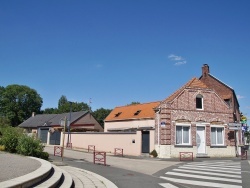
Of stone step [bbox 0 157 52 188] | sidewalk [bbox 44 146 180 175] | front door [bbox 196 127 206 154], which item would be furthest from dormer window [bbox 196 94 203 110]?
stone step [bbox 0 157 52 188]

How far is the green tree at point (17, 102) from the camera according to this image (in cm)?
7744

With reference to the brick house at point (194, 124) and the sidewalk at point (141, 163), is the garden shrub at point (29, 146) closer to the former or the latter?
the sidewalk at point (141, 163)

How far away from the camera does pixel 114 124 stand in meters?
37.4

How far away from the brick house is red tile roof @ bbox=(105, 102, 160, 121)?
581 cm

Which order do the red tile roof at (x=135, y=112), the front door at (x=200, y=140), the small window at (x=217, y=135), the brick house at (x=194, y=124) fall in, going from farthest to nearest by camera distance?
1. the red tile roof at (x=135, y=112)
2. the small window at (x=217, y=135)
3. the front door at (x=200, y=140)
4. the brick house at (x=194, y=124)

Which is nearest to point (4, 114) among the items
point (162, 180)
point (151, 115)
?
point (151, 115)

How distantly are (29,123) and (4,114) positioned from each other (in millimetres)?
25341

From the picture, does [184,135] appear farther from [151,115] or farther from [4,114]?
[4,114]

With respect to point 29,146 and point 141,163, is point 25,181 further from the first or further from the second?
point 141,163

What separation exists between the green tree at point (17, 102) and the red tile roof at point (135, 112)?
4769 cm

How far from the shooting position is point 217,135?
Answer: 2719cm

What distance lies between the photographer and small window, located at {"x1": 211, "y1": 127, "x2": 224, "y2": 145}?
88.3ft

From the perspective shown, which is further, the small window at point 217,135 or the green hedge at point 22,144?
the small window at point 217,135

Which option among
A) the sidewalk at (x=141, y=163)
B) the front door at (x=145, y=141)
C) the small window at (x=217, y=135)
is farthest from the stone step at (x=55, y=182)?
the small window at (x=217, y=135)
